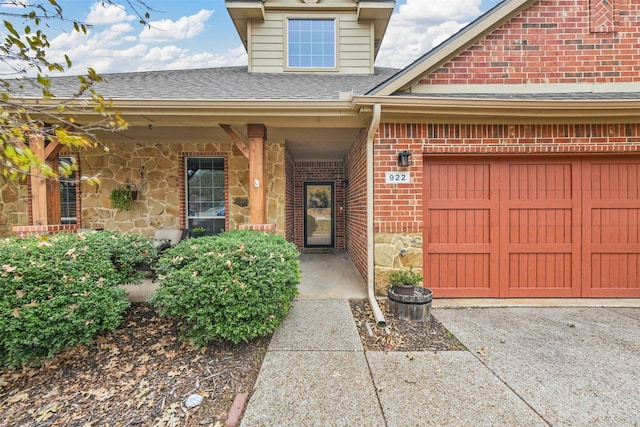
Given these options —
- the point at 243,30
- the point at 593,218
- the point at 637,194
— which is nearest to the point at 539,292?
the point at 593,218

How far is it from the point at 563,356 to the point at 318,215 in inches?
233

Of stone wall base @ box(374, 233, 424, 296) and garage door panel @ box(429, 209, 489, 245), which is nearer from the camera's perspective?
stone wall base @ box(374, 233, 424, 296)

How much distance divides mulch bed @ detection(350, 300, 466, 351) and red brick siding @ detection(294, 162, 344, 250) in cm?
431

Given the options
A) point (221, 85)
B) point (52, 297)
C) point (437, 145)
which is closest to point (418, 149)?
→ point (437, 145)

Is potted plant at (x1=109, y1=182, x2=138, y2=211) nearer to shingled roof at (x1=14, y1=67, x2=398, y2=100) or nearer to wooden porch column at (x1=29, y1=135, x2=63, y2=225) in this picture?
wooden porch column at (x1=29, y1=135, x2=63, y2=225)

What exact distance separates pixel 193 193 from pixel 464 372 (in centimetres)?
575

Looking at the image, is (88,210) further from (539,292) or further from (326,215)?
(539,292)

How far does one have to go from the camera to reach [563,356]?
8.77 feet

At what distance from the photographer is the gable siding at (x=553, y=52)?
13.1 feet

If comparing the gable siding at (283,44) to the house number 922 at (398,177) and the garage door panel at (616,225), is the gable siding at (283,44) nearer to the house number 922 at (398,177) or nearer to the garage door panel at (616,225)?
the house number 922 at (398,177)

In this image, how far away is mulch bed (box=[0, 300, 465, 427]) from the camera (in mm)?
2133

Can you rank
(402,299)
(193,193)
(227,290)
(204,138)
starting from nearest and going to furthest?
(227,290) → (402,299) → (204,138) → (193,193)

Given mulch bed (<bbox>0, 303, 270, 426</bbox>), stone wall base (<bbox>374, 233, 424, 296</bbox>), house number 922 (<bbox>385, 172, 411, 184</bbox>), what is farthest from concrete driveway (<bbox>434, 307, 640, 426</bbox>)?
mulch bed (<bbox>0, 303, 270, 426</bbox>)

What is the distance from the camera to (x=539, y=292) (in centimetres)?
410
